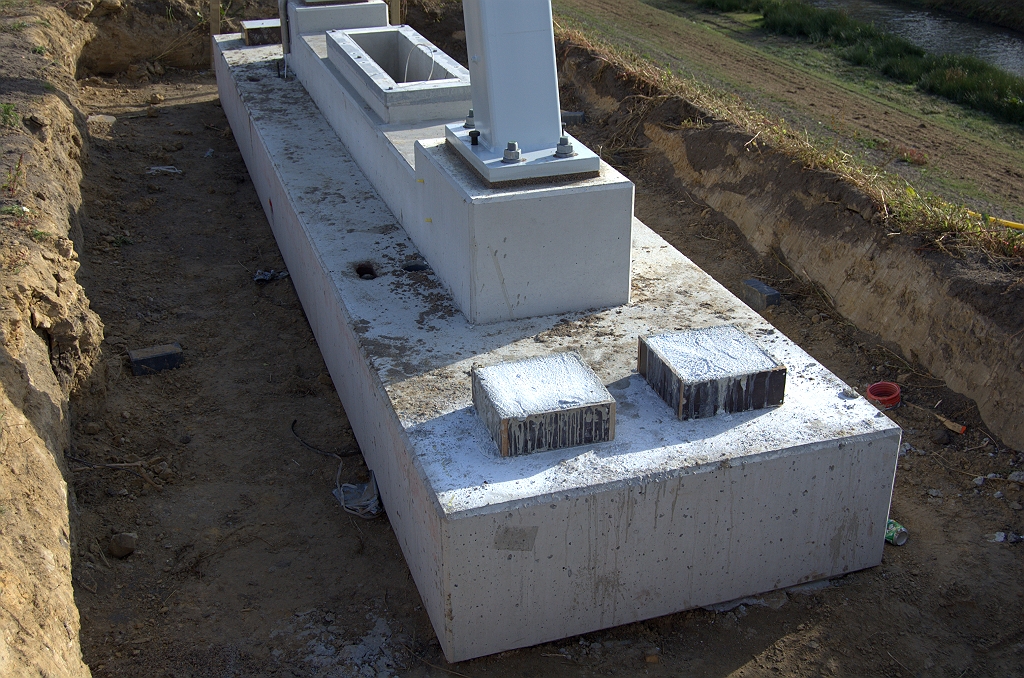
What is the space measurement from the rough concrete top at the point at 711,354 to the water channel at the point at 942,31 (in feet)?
32.7

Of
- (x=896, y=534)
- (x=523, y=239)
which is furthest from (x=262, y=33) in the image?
(x=896, y=534)

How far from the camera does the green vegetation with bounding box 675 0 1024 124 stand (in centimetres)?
Result: 1087

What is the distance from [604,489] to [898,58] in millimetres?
10793

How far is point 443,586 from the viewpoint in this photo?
3930 mm

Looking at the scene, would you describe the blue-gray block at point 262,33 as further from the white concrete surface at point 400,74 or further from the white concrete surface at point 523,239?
the white concrete surface at point 523,239

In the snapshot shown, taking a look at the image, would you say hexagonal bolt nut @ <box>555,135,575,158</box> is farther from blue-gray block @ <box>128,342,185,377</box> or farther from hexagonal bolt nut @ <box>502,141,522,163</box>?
blue-gray block @ <box>128,342,185,377</box>

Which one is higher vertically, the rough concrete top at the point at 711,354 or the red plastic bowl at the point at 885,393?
the rough concrete top at the point at 711,354

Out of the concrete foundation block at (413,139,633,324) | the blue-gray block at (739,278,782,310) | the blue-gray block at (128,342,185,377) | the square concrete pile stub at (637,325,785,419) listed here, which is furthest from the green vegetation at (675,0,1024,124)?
the blue-gray block at (128,342,185,377)

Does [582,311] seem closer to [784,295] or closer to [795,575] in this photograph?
[795,575]

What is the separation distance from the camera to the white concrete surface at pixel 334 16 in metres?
9.44

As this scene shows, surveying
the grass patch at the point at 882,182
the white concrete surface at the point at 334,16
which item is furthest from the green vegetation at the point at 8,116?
the grass patch at the point at 882,182

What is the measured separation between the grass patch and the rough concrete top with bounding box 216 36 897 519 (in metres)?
1.74

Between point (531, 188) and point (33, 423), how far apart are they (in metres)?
2.77

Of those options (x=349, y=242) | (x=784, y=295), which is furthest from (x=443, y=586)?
(x=784, y=295)
